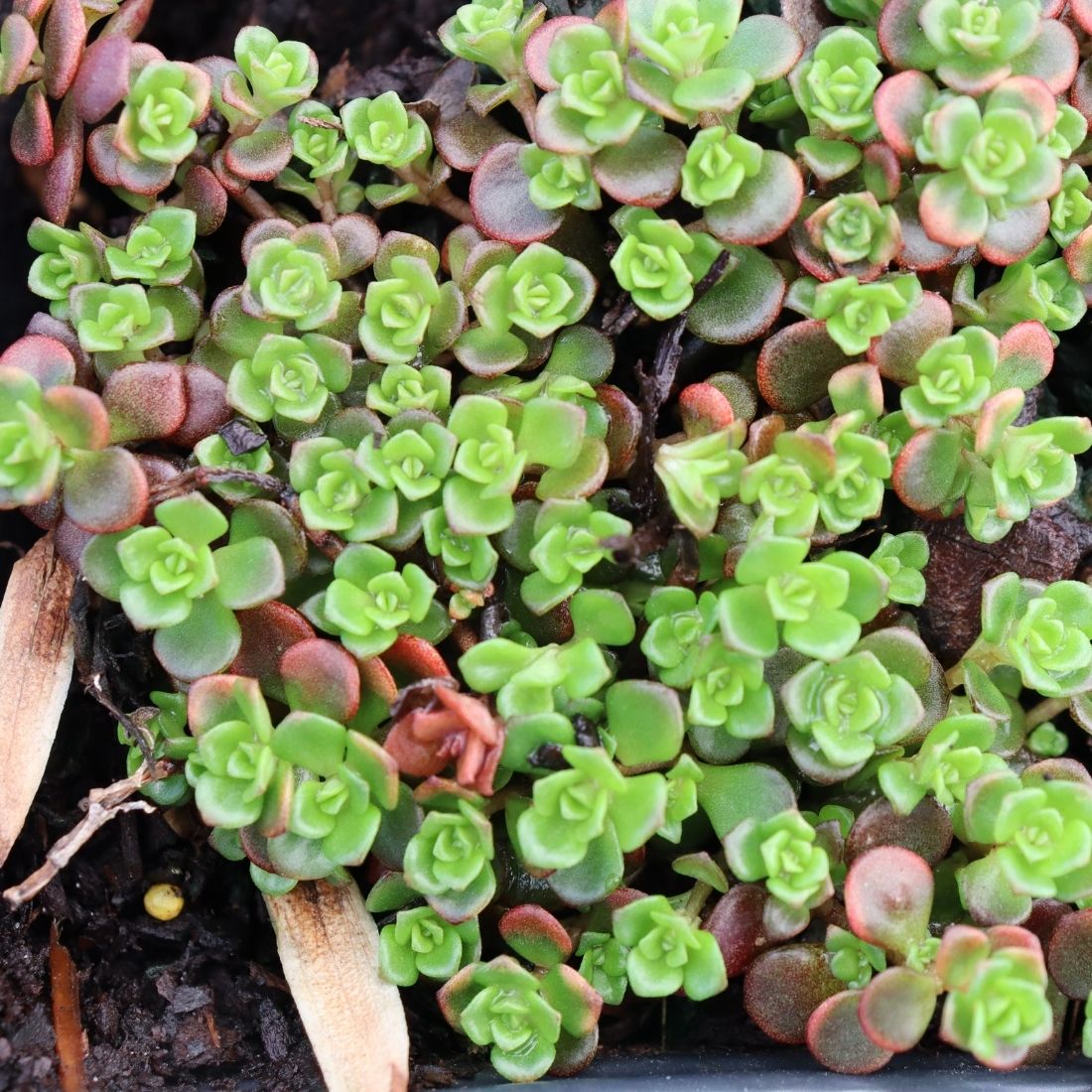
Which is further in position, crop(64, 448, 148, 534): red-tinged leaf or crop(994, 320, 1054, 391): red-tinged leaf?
crop(994, 320, 1054, 391): red-tinged leaf

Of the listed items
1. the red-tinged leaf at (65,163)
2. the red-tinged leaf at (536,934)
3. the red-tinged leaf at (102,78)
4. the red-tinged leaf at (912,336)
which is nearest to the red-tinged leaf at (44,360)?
the red-tinged leaf at (65,163)

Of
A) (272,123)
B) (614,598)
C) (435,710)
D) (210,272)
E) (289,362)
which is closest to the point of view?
(435,710)

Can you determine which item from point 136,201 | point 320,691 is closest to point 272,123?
point 136,201

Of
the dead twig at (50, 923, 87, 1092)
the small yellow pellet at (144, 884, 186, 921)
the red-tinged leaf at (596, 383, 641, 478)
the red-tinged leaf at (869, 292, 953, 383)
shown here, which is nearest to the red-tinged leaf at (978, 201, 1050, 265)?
the red-tinged leaf at (869, 292, 953, 383)

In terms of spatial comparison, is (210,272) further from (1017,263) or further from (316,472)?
(1017,263)

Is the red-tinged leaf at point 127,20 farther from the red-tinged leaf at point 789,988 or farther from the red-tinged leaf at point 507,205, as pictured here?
the red-tinged leaf at point 789,988

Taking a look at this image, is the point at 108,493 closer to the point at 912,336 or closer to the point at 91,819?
the point at 91,819

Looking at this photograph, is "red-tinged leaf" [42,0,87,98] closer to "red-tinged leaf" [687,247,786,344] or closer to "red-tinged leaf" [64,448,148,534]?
"red-tinged leaf" [64,448,148,534]
